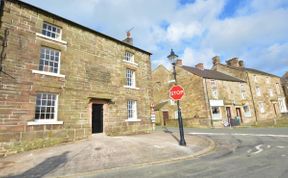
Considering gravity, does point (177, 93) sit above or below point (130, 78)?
below

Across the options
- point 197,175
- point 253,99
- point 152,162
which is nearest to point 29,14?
point 152,162

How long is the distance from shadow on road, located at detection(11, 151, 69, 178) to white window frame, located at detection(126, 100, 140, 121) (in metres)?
7.45

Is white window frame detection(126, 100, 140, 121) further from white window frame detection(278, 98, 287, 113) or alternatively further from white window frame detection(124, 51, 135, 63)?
white window frame detection(278, 98, 287, 113)

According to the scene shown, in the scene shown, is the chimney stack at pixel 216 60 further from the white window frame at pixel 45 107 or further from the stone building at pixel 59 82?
the white window frame at pixel 45 107

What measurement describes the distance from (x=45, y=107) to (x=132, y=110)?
695 cm

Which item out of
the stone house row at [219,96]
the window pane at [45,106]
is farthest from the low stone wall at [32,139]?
the stone house row at [219,96]

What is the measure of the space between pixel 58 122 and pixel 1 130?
262 cm

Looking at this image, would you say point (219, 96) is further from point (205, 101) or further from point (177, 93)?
point (177, 93)

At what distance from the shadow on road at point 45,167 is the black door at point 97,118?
17.3 feet

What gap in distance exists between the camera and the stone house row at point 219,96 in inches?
960

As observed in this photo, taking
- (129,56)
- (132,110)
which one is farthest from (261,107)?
(129,56)

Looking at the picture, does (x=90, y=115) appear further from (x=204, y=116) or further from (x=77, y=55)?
(x=204, y=116)

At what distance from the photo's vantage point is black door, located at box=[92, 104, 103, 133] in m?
13.3

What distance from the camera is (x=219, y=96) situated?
25422 millimetres
